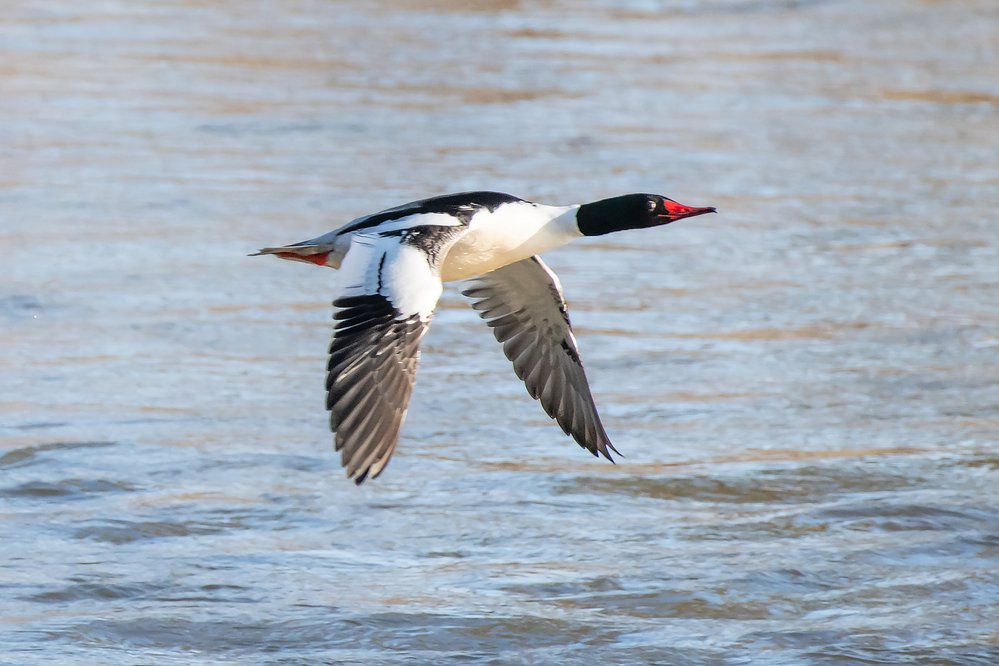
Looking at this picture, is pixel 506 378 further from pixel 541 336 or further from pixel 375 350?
pixel 375 350

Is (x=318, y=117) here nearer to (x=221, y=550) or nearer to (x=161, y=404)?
(x=161, y=404)

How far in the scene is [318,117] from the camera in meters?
13.4

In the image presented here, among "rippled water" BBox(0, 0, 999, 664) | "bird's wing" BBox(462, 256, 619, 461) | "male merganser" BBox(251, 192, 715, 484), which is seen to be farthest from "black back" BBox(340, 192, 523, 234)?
"rippled water" BBox(0, 0, 999, 664)

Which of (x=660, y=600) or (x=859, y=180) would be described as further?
(x=859, y=180)

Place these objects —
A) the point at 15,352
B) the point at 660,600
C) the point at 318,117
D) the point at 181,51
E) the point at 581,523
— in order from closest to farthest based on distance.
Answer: the point at 660,600 < the point at 581,523 < the point at 15,352 < the point at 318,117 < the point at 181,51

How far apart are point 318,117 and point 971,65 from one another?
5.98 m

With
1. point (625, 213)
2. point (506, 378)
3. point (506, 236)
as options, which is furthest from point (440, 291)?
point (506, 378)

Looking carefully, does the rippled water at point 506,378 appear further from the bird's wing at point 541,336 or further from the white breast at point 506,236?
the white breast at point 506,236

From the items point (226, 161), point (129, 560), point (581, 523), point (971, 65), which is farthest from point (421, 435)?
point (971, 65)

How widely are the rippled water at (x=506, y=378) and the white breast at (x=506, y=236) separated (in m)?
1.09

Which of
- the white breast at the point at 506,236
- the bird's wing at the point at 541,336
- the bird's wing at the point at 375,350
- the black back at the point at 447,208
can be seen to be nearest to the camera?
the bird's wing at the point at 375,350

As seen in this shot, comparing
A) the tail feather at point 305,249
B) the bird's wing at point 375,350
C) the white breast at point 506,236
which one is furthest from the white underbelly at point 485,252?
the bird's wing at point 375,350

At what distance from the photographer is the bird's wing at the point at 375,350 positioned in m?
5.05

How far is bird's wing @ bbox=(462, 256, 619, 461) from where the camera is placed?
21.4 ft
